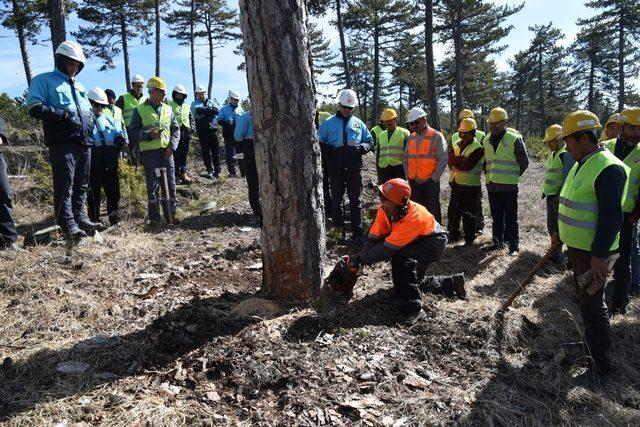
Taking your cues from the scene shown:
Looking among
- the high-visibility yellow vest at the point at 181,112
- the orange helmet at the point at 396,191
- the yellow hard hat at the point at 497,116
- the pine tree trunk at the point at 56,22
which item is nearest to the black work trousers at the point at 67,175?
the orange helmet at the point at 396,191

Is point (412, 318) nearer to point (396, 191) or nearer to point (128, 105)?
point (396, 191)

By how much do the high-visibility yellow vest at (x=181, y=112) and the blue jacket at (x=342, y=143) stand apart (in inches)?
155

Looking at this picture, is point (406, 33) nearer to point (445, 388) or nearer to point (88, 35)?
point (88, 35)

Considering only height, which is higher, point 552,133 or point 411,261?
point 552,133

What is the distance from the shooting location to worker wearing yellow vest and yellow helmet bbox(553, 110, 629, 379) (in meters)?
3.02

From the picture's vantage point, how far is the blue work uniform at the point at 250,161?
23.9ft

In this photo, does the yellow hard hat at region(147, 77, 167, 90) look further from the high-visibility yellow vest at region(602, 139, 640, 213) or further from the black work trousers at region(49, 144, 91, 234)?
the high-visibility yellow vest at region(602, 139, 640, 213)

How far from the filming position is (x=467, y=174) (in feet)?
21.5

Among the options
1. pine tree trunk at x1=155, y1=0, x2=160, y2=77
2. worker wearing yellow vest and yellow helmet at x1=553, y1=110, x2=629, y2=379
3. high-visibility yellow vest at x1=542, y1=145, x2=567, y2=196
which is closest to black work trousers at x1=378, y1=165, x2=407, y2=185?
high-visibility yellow vest at x1=542, y1=145, x2=567, y2=196

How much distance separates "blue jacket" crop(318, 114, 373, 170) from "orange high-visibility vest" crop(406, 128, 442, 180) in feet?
2.26

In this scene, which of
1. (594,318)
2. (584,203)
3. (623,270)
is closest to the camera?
(584,203)

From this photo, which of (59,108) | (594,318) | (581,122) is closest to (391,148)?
(581,122)

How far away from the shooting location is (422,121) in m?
6.28

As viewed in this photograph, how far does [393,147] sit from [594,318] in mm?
4368
